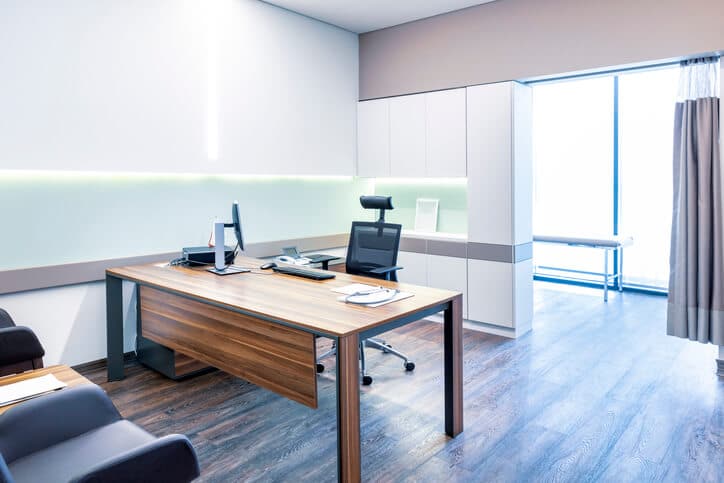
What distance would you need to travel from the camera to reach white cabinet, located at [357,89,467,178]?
15.5ft

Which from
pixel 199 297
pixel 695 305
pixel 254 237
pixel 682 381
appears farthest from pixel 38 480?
pixel 695 305

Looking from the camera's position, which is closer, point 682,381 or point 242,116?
point 682,381

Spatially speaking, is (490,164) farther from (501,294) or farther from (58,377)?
(58,377)

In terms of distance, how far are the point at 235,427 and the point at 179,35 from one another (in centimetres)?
285

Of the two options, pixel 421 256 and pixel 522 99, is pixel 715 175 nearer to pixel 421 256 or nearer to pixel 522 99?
pixel 522 99

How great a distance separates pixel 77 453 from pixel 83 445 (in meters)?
0.04

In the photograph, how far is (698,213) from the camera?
3672mm

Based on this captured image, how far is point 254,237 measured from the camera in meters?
4.74

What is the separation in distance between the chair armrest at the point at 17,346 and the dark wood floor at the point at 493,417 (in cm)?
83

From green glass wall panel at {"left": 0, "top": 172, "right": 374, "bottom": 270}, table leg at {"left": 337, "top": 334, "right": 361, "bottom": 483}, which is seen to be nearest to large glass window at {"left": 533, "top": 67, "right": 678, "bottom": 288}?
green glass wall panel at {"left": 0, "top": 172, "right": 374, "bottom": 270}

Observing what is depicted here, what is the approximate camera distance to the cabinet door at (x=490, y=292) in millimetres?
4508

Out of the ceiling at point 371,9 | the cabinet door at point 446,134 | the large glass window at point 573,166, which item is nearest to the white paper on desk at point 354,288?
the cabinet door at point 446,134

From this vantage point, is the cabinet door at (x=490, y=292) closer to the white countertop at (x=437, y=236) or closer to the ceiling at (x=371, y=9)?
the white countertop at (x=437, y=236)

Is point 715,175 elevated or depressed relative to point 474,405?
elevated
